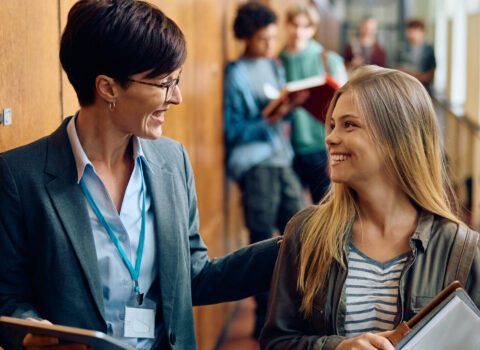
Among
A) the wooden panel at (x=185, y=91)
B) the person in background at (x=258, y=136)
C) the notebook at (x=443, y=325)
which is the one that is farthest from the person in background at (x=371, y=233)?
the person in background at (x=258, y=136)

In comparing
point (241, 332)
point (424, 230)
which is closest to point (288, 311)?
point (424, 230)

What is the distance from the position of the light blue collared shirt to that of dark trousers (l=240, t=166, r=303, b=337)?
3188mm

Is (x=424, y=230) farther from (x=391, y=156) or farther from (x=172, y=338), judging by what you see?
(x=172, y=338)

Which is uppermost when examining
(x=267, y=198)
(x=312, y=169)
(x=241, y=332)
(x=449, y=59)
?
(x=312, y=169)

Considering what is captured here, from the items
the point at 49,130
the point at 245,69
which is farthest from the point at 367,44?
the point at 49,130

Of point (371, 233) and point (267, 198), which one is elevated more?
point (371, 233)

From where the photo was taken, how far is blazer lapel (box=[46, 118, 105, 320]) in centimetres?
206

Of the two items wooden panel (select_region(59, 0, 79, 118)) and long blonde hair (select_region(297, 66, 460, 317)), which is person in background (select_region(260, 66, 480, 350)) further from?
wooden panel (select_region(59, 0, 79, 118))

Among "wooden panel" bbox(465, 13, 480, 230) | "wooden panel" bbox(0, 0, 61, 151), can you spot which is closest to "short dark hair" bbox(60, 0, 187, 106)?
"wooden panel" bbox(0, 0, 61, 151)

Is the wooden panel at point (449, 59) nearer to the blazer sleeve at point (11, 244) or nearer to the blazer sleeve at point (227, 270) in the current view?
the blazer sleeve at point (227, 270)

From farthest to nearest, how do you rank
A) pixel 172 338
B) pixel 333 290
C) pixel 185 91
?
pixel 185 91 → pixel 172 338 → pixel 333 290

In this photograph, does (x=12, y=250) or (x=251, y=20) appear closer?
(x=12, y=250)

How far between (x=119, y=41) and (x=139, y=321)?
68 cm

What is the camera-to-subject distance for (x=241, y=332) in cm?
615
